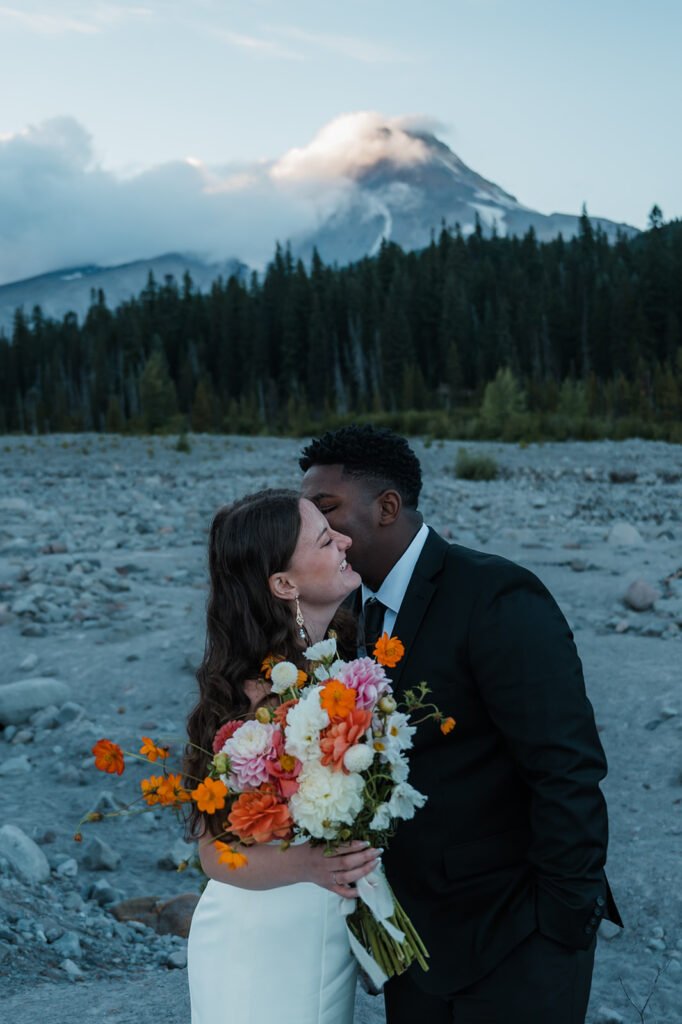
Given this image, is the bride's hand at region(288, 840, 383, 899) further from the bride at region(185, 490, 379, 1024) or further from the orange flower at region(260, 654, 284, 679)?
the orange flower at region(260, 654, 284, 679)

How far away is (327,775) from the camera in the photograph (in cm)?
202

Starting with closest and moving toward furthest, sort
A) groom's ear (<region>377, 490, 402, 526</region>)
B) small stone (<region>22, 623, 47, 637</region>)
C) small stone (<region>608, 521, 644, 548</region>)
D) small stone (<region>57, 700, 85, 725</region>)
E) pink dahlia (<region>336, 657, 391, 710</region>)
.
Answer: pink dahlia (<region>336, 657, 391, 710</region>), groom's ear (<region>377, 490, 402, 526</region>), small stone (<region>57, 700, 85, 725</region>), small stone (<region>22, 623, 47, 637</region>), small stone (<region>608, 521, 644, 548</region>)

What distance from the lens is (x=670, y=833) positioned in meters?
5.54

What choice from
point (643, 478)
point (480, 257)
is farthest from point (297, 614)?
point (480, 257)

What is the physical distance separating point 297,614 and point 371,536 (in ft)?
1.10

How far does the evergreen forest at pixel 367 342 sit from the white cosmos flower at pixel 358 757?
48041mm

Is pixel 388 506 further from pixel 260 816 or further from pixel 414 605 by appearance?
pixel 260 816

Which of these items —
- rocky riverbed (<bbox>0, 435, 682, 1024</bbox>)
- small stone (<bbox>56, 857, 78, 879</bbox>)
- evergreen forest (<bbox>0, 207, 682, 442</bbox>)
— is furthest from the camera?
evergreen forest (<bbox>0, 207, 682, 442</bbox>)

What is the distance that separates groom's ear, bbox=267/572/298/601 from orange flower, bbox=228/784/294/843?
0.60 m

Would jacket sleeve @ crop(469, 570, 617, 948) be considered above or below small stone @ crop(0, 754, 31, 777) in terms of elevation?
above

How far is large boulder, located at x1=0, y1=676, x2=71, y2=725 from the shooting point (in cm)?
752

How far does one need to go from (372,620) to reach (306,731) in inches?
29.9

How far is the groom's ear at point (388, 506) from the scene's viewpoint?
274cm

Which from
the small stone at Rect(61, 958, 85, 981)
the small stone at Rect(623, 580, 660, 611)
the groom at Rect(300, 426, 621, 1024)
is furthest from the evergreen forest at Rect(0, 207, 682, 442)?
the groom at Rect(300, 426, 621, 1024)
